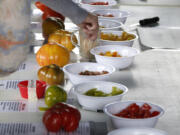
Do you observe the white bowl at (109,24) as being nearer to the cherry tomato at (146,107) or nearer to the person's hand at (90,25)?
the person's hand at (90,25)

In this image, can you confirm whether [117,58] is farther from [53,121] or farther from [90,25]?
[53,121]

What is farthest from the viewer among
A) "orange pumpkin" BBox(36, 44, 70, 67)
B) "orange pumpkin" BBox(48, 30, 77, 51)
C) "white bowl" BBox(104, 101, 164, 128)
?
"orange pumpkin" BBox(48, 30, 77, 51)

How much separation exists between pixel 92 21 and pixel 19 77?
0.44 metres

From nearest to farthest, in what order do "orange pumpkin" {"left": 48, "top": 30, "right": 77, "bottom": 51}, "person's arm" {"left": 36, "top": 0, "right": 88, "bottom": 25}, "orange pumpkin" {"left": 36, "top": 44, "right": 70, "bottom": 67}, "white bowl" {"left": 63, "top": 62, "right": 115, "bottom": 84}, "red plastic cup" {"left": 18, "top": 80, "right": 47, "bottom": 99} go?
"person's arm" {"left": 36, "top": 0, "right": 88, "bottom": 25}, "red plastic cup" {"left": 18, "top": 80, "right": 47, "bottom": 99}, "white bowl" {"left": 63, "top": 62, "right": 115, "bottom": 84}, "orange pumpkin" {"left": 36, "top": 44, "right": 70, "bottom": 67}, "orange pumpkin" {"left": 48, "top": 30, "right": 77, "bottom": 51}

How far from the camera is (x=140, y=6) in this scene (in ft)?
11.7

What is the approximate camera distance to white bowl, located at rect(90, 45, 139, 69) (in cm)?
203

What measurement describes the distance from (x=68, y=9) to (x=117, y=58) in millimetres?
547

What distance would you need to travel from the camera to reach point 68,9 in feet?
5.06

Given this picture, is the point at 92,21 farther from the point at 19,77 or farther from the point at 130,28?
the point at 130,28

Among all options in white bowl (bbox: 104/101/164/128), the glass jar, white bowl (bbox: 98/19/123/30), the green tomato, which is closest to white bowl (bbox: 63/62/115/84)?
the green tomato

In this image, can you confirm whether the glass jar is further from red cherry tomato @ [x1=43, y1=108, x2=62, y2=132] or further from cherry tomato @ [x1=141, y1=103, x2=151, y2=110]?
cherry tomato @ [x1=141, y1=103, x2=151, y2=110]

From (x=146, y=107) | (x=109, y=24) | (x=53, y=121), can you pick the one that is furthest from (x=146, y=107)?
(x=109, y=24)

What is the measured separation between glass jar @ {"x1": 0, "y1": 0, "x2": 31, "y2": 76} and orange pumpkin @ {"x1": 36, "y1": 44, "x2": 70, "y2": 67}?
0.76 m

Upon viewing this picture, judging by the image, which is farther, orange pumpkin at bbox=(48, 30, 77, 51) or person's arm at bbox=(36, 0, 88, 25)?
orange pumpkin at bbox=(48, 30, 77, 51)
